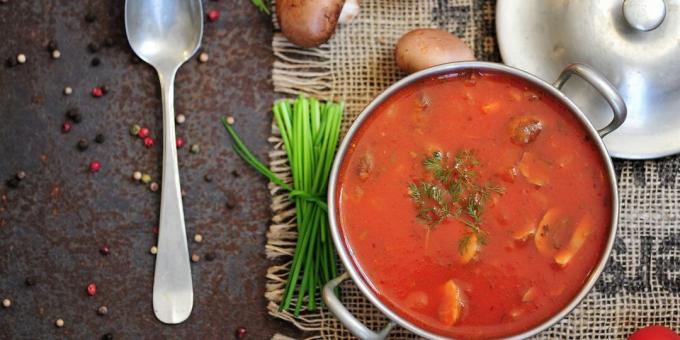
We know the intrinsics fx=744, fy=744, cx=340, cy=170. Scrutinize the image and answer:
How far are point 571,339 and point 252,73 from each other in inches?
56.3

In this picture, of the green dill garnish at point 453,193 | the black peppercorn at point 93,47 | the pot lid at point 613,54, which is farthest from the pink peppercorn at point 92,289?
the pot lid at point 613,54

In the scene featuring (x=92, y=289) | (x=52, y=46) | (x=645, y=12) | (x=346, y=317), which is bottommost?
(x=92, y=289)

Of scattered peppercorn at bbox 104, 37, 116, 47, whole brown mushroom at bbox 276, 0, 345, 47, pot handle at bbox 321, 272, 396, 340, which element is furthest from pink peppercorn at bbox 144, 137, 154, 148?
pot handle at bbox 321, 272, 396, 340

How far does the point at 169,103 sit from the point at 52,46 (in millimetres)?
487

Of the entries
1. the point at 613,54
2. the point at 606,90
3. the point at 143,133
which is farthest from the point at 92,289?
the point at 613,54

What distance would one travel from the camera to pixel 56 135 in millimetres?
2625

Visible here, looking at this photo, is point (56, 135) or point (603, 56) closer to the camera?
point (603, 56)

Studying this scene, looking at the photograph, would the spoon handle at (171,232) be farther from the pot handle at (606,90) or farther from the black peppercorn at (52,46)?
the pot handle at (606,90)

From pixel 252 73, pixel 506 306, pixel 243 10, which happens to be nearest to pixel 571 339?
pixel 506 306

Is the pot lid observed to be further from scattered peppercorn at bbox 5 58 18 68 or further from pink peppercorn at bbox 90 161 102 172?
scattered peppercorn at bbox 5 58 18 68

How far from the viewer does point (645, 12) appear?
2.28m

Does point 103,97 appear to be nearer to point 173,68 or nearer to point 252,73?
point 173,68

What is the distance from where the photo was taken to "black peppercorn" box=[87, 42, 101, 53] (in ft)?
8.61

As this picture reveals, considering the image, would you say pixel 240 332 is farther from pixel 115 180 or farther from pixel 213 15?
pixel 213 15
